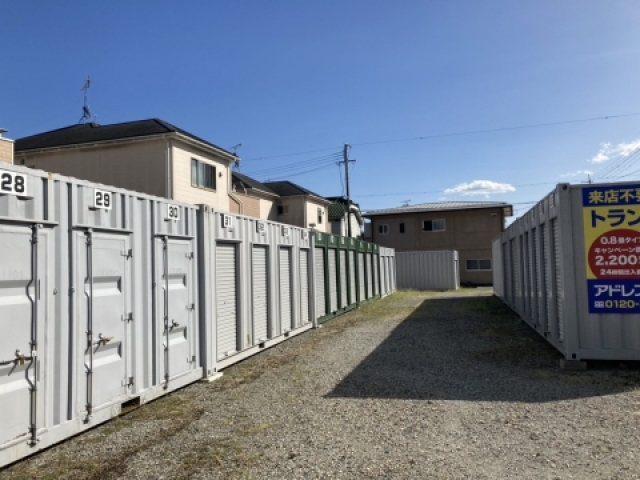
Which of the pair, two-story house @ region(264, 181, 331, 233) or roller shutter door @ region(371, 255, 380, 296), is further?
two-story house @ region(264, 181, 331, 233)

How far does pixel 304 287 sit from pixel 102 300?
7.46 m

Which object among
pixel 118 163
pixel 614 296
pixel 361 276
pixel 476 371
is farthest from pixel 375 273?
pixel 614 296

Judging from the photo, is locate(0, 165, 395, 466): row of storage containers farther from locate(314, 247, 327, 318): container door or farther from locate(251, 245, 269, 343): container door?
locate(314, 247, 327, 318): container door

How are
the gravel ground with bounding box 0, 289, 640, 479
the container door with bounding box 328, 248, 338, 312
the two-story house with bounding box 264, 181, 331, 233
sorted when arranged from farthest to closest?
the two-story house with bounding box 264, 181, 331, 233, the container door with bounding box 328, 248, 338, 312, the gravel ground with bounding box 0, 289, 640, 479

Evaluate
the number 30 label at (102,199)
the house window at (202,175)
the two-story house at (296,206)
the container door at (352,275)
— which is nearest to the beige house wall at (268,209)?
the two-story house at (296,206)

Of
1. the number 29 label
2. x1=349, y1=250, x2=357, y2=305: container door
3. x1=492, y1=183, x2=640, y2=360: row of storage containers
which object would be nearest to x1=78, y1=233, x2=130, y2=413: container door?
the number 29 label

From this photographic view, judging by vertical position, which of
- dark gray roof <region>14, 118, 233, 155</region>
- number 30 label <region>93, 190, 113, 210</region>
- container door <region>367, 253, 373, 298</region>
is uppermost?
dark gray roof <region>14, 118, 233, 155</region>

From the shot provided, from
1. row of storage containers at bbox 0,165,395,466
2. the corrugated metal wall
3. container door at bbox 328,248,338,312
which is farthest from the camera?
the corrugated metal wall

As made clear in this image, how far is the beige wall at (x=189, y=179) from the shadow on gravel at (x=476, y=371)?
32.2 feet

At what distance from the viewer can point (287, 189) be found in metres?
32.3

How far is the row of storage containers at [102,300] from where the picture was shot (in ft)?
14.6

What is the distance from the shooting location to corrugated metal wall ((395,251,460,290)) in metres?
29.5

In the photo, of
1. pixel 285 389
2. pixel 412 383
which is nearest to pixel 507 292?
pixel 412 383

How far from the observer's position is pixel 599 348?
7316mm
